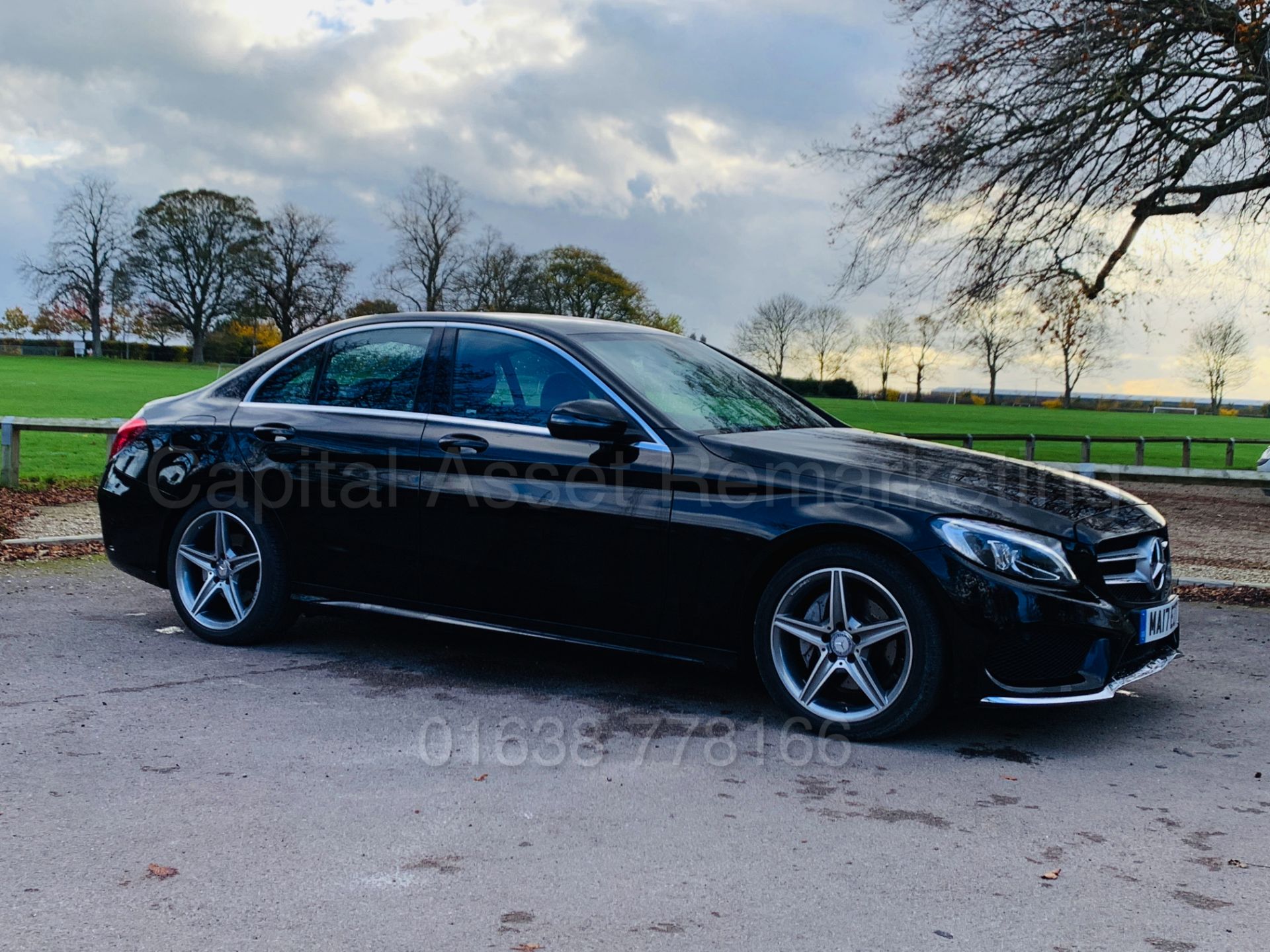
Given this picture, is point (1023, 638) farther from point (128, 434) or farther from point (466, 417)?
point (128, 434)

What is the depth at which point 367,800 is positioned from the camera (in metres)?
3.96

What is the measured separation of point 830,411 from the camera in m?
30.7

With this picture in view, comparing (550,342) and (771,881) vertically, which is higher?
(550,342)

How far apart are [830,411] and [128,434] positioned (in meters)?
25.3

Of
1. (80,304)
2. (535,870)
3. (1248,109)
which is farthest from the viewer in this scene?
(80,304)

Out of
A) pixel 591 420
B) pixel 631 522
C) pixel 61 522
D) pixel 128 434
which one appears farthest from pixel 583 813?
pixel 61 522

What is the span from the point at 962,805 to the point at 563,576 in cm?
194

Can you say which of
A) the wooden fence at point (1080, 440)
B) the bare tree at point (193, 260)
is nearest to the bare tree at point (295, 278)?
the bare tree at point (193, 260)

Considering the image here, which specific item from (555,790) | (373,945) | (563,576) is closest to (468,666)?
(563,576)

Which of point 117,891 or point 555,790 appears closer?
point 117,891

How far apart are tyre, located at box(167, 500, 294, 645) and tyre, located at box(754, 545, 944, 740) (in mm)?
2574

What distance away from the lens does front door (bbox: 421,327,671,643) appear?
5074 millimetres

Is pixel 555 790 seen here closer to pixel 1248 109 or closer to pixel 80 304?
pixel 1248 109

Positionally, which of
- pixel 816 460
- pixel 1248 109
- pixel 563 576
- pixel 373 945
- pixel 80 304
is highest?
pixel 80 304
